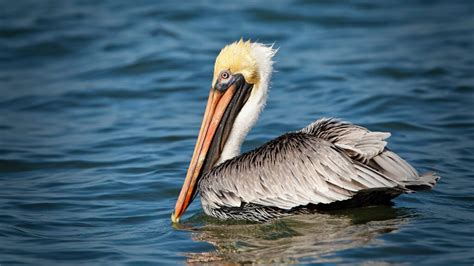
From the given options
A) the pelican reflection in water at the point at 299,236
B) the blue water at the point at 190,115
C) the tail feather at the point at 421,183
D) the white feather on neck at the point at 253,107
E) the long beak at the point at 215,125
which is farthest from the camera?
the white feather on neck at the point at 253,107

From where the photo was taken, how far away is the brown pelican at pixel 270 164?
5984 millimetres

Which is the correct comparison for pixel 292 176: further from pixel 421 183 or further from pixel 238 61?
pixel 238 61

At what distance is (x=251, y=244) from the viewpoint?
600 centimetres

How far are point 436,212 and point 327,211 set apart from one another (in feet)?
2.98

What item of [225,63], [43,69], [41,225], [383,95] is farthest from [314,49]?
[41,225]

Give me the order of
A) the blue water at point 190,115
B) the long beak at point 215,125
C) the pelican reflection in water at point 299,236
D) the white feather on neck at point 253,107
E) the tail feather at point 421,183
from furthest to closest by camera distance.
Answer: the white feather on neck at point 253,107
the long beak at point 215,125
the blue water at point 190,115
the tail feather at point 421,183
the pelican reflection in water at point 299,236

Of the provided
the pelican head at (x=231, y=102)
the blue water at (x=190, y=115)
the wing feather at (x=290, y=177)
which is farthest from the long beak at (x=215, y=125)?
the blue water at (x=190, y=115)

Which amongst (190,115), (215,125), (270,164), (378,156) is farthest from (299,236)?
(190,115)

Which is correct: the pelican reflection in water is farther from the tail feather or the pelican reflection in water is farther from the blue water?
the tail feather

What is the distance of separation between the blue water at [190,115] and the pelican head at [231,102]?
0.54m

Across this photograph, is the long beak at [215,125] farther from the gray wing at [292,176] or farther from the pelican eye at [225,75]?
the gray wing at [292,176]

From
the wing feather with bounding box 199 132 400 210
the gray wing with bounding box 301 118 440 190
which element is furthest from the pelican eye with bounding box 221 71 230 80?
the gray wing with bounding box 301 118 440 190

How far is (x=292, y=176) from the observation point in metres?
6.23

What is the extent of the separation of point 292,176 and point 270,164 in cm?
22
